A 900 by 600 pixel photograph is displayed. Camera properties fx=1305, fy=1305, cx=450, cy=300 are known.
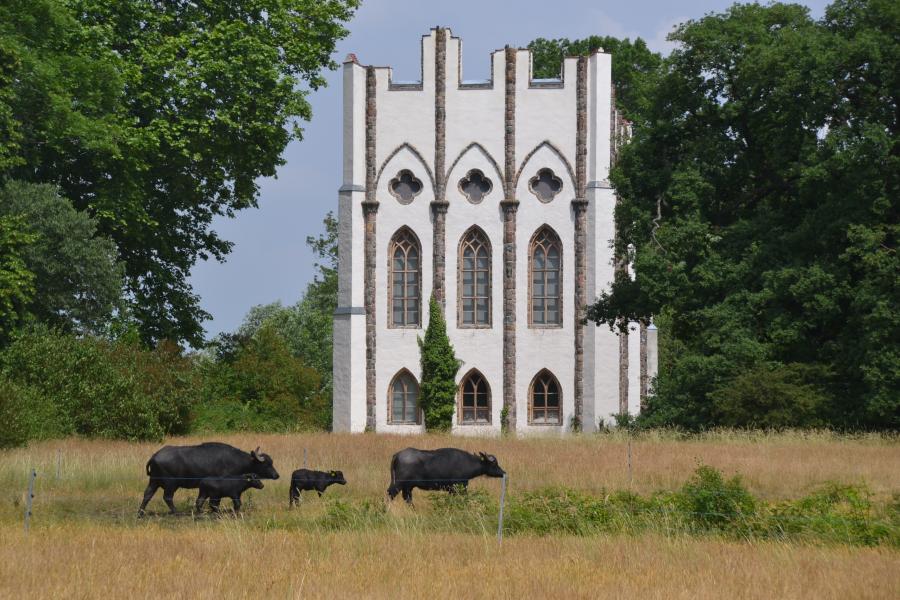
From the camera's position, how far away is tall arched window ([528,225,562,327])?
145ft

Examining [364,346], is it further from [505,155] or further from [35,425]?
[35,425]

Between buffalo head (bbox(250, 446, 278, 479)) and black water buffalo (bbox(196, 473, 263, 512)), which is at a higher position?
buffalo head (bbox(250, 446, 278, 479))

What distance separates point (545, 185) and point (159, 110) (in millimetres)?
13290

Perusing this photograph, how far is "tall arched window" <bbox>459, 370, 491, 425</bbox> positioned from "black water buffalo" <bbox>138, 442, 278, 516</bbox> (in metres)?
25.5

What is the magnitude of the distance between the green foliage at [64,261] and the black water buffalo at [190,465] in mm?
15862

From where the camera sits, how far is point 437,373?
43.7m

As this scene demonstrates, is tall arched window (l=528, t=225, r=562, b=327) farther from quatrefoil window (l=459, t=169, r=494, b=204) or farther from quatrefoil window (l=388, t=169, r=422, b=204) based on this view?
quatrefoil window (l=388, t=169, r=422, b=204)

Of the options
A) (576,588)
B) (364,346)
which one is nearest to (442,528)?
(576,588)

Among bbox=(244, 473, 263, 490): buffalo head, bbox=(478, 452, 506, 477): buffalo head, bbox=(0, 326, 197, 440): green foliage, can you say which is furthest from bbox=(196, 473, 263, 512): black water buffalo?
bbox=(0, 326, 197, 440): green foliage

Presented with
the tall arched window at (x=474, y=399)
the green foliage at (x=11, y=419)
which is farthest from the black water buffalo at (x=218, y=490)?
the tall arched window at (x=474, y=399)

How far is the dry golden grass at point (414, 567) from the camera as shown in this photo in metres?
11.3

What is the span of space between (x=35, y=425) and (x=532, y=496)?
16.4m

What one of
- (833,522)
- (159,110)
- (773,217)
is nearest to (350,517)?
(833,522)

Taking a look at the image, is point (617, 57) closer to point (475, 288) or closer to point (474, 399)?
point (475, 288)
